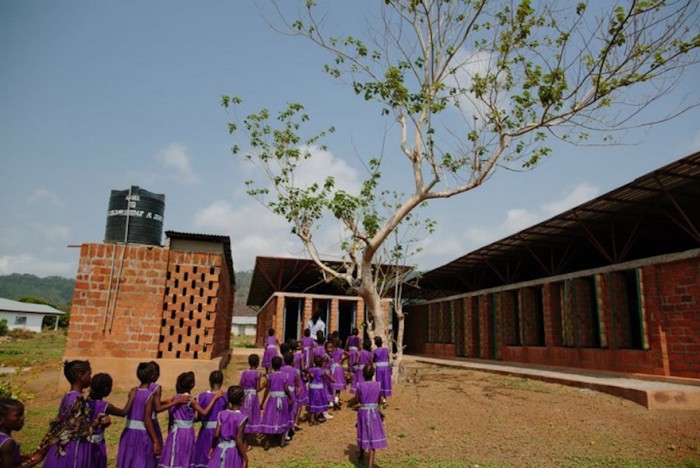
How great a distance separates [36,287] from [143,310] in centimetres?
16468

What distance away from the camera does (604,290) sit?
14.7 metres

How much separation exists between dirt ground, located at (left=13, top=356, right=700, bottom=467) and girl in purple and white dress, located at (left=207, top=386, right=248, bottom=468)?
188 centimetres

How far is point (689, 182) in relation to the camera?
465 inches

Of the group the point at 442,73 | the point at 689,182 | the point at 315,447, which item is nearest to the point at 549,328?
the point at 689,182

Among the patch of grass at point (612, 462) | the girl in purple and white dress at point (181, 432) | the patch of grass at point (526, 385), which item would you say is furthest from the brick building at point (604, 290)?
the girl in purple and white dress at point (181, 432)

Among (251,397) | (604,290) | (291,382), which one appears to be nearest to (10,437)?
(251,397)

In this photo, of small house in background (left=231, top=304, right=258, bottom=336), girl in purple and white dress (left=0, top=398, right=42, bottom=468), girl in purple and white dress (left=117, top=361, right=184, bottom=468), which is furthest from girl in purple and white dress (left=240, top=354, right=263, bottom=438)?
small house in background (left=231, top=304, right=258, bottom=336)

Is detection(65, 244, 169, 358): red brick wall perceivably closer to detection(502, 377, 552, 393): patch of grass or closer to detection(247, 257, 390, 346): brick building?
detection(502, 377, 552, 393): patch of grass

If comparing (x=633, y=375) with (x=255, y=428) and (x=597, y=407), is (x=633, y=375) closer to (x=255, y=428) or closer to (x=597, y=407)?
(x=597, y=407)

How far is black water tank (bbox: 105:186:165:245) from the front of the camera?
38.1ft

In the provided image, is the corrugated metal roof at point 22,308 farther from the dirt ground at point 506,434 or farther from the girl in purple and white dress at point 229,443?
the girl in purple and white dress at point 229,443

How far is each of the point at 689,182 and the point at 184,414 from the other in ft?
40.7

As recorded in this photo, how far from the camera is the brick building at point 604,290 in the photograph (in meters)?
12.1

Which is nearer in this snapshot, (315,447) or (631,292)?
(315,447)
